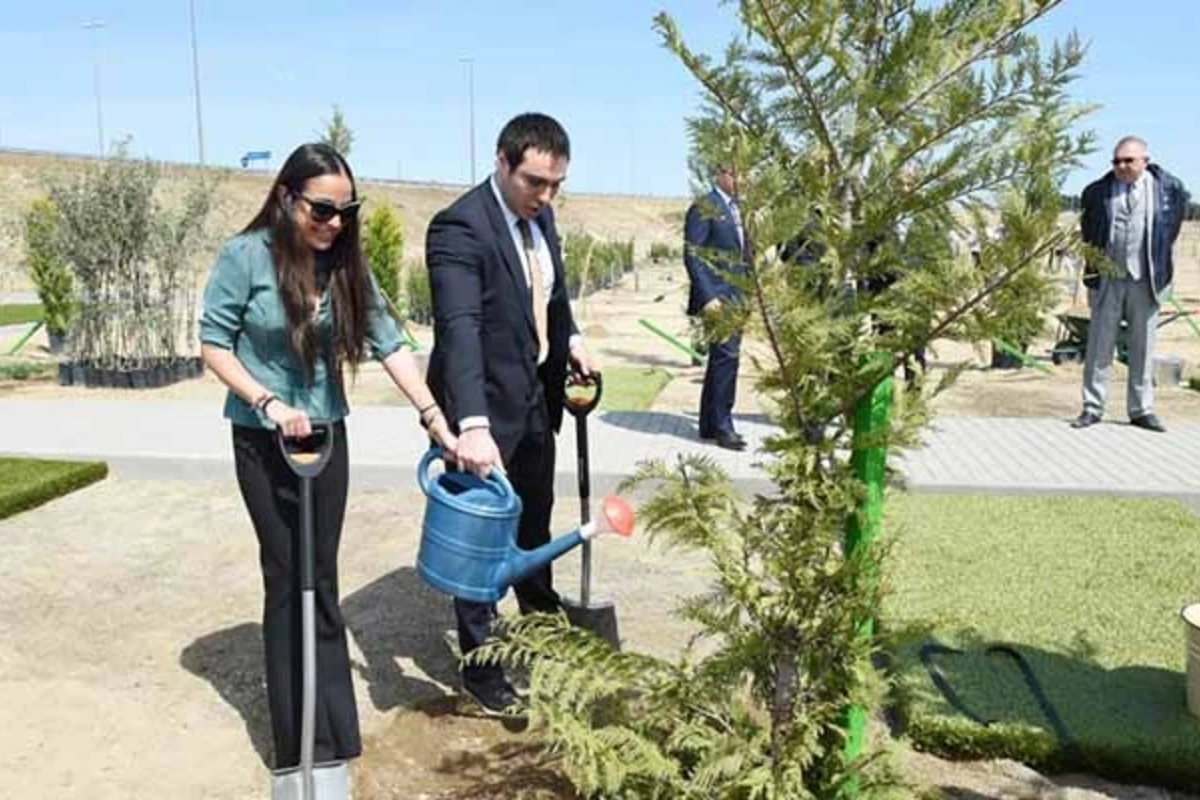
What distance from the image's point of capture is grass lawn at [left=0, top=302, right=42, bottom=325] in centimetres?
1878

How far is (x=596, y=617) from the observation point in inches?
159

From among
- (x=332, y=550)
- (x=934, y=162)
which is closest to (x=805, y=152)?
(x=934, y=162)

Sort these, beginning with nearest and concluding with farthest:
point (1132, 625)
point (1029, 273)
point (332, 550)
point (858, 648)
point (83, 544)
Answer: point (1029, 273)
point (858, 648)
point (332, 550)
point (1132, 625)
point (83, 544)

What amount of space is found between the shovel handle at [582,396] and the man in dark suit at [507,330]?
0.13 feet

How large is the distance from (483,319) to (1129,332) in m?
5.96

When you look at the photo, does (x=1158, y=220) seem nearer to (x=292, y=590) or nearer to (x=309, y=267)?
(x=309, y=267)

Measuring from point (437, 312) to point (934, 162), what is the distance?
163cm

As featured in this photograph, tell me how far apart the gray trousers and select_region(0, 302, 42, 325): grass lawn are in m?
16.2

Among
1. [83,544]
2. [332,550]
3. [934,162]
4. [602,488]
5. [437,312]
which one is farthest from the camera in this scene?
[602,488]

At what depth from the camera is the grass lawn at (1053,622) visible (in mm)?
3312

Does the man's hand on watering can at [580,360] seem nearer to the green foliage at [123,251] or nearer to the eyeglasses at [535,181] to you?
the eyeglasses at [535,181]

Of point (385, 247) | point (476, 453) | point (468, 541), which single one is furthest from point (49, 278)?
point (468, 541)

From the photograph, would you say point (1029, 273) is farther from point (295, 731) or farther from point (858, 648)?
point (295, 731)

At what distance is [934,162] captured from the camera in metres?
2.18
